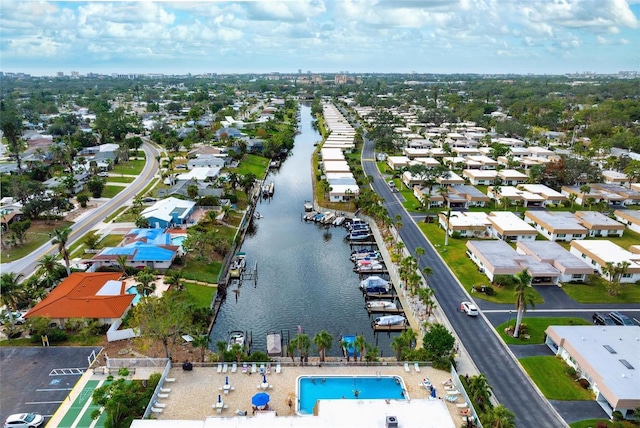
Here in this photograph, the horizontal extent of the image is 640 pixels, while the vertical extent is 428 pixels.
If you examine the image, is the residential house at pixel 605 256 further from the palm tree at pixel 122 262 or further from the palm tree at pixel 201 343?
the palm tree at pixel 122 262

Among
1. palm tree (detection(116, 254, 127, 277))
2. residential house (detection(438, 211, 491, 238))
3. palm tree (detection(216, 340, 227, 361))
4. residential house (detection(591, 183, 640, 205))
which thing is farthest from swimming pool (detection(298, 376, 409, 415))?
residential house (detection(591, 183, 640, 205))

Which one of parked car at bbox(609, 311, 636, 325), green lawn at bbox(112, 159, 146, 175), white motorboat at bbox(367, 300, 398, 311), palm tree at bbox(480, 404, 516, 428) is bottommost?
white motorboat at bbox(367, 300, 398, 311)

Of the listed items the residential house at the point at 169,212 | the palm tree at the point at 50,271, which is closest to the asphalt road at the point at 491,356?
the residential house at the point at 169,212

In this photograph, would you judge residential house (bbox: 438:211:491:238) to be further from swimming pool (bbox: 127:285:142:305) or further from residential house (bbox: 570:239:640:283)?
swimming pool (bbox: 127:285:142:305)

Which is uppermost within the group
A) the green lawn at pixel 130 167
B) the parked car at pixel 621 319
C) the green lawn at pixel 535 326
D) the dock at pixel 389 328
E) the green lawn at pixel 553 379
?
the green lawn at pixel 130 167

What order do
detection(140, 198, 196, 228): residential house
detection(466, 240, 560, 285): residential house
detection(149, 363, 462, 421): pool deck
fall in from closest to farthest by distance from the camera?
detection(149, 363, 462, 421): pool deck, detection(466, 240, 560, 285): residential house, detection(140, 198, 196, 228): residential house

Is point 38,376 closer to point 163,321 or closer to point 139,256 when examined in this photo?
point 163,321

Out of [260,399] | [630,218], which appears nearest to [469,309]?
[260,399]
